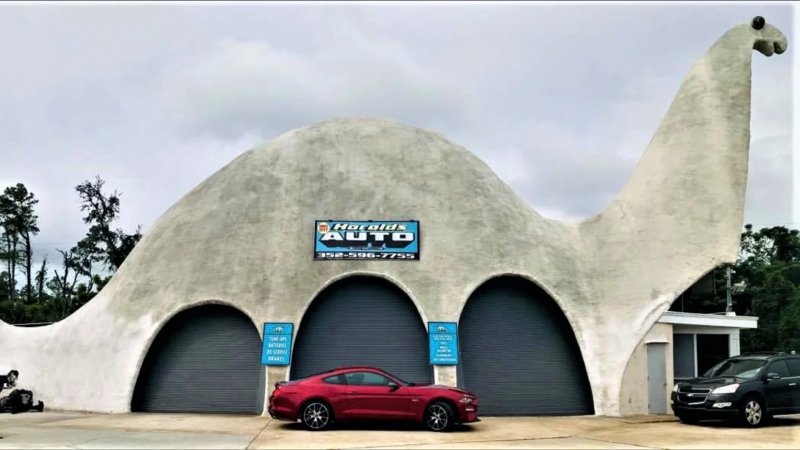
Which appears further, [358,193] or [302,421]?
[358,193]

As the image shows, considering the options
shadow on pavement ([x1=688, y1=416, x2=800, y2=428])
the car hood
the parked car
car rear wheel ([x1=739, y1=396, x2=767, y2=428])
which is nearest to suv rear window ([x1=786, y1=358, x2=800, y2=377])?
shadow on pavement ([x1=688, y1=416, x2=800, y2=428])

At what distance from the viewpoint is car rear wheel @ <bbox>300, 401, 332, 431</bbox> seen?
14438 millimetres

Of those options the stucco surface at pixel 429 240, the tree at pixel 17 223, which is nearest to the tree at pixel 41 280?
the tree at pixel 17 223

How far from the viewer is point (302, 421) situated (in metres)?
14.5

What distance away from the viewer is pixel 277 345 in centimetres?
1767

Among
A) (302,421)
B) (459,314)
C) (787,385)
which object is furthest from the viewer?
(459,314)

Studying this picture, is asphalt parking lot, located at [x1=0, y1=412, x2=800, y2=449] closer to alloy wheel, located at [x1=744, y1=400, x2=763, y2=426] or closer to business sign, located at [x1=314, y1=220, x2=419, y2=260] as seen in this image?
alloy wheel, located at [x1=744, y1=400, x2=763, y2=426]

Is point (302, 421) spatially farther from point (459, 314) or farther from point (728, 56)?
point (728, 56)

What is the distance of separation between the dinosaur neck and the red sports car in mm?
8789

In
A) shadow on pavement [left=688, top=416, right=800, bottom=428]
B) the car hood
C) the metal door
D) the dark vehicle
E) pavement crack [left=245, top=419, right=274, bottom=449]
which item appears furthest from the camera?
the metal door

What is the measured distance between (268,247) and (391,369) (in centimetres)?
479

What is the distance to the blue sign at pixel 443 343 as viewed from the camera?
17.7 meters

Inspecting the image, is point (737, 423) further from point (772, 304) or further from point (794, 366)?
point (772, 304)

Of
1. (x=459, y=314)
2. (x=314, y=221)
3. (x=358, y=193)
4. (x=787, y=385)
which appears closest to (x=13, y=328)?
(x=314, y=221)
